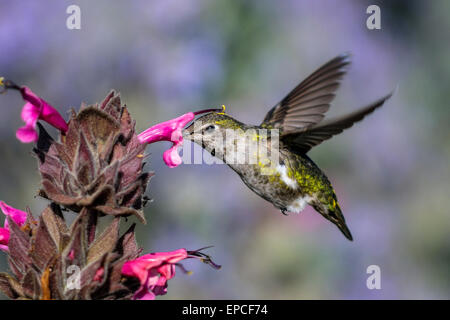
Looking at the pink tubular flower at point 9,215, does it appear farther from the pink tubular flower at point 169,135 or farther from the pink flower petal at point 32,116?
the pink tubular flower at point 169,135

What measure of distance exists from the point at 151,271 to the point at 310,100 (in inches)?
47.4

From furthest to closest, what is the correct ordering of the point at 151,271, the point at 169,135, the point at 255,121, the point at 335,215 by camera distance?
1. the point at 255,121
2. the point at 335,215
3. the point at 169,135
4. the point at 151,271

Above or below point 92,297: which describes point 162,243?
above

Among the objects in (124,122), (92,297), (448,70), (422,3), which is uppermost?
(422,3)

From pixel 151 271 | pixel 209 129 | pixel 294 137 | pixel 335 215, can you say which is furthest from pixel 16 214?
pixel 335 215

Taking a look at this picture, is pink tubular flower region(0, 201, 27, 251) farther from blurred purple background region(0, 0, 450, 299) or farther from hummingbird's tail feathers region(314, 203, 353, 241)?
blurred purple background region(0, 0, 450, 299)

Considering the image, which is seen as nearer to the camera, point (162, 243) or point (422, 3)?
point (162, 243)

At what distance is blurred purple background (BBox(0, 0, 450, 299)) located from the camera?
5.88m

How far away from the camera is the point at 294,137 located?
9.23 ft

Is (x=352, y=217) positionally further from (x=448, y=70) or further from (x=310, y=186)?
(x=310, y=186)

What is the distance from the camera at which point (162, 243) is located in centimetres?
584

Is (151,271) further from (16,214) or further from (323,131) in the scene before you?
(323,131)
